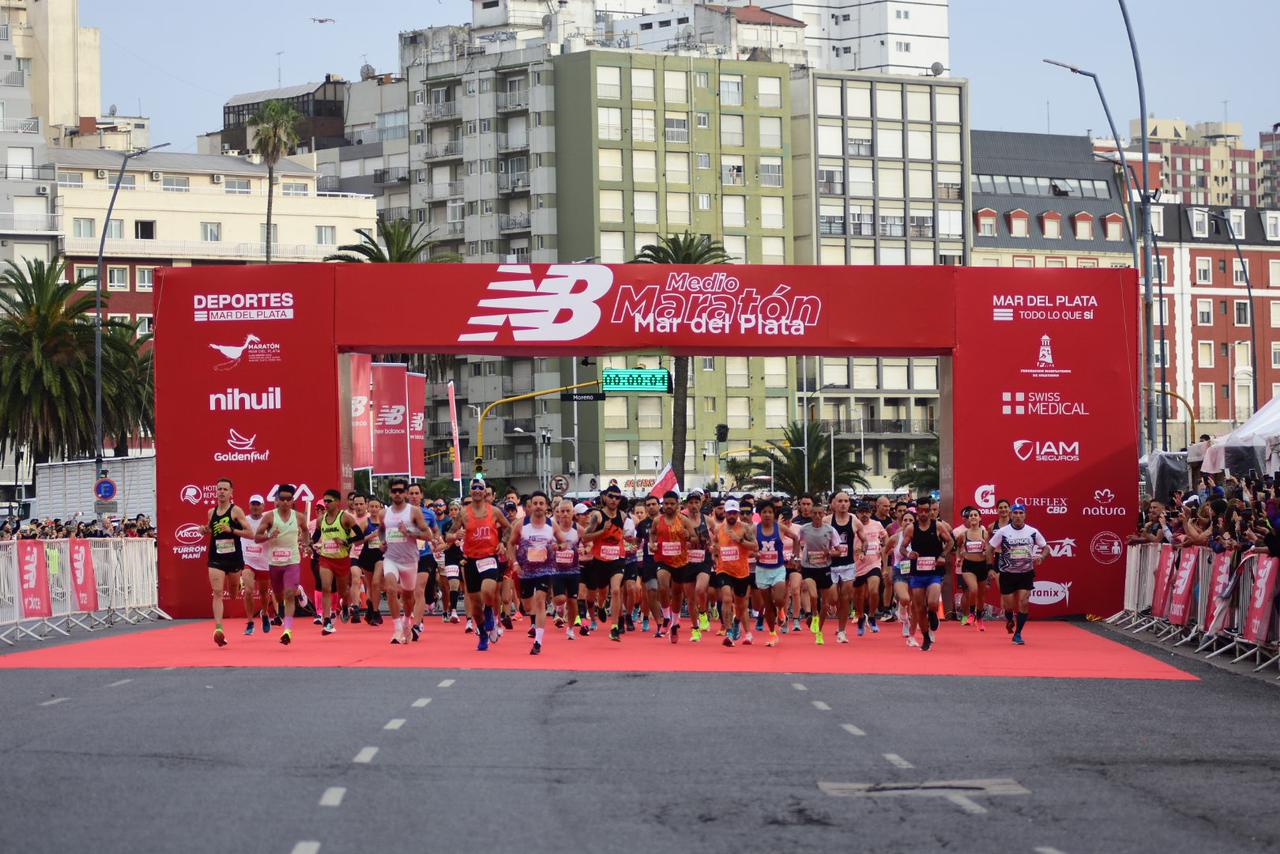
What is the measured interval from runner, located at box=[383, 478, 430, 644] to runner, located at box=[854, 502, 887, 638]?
6.01 m

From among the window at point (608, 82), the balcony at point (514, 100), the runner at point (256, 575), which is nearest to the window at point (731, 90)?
the window at point (608, 82)

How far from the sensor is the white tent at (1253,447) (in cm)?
2831

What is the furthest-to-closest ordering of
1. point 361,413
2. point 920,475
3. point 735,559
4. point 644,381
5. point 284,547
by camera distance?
1. point 920,475
2. point 644,381
3. point 361,413
4. point 735,559
5. point 284,547

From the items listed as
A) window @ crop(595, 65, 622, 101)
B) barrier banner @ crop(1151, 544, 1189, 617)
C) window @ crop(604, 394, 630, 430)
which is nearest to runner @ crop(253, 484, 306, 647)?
barrier banner @ crop(1151, 544, 1189, 617)

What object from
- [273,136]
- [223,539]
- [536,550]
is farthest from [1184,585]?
[273,136]

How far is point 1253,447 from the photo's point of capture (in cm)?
2958

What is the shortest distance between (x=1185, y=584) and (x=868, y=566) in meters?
4.24

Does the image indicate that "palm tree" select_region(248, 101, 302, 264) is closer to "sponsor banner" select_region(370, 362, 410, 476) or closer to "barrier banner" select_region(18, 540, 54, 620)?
"sponsor banner" select_region(370, 362, 410, 476)

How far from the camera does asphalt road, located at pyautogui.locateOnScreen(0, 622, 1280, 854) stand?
34.4 feet

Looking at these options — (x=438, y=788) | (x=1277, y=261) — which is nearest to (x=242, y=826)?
(x=438, y=788)

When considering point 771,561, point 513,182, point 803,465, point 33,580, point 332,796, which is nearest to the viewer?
point 332,796

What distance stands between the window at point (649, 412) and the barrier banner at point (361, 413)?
69.8 m

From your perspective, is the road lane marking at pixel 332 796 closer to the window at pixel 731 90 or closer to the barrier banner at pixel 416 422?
the barrier banner at pixel 416 422

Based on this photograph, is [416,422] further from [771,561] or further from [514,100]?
[514,100]
